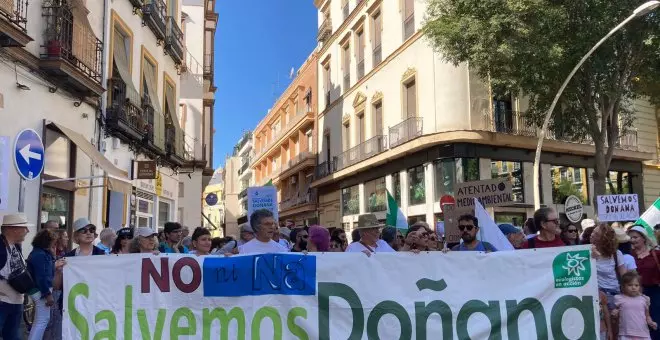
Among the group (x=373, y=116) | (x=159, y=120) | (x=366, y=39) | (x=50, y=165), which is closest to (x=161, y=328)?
(x=50, y=165)

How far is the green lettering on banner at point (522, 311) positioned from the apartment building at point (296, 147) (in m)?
32.4

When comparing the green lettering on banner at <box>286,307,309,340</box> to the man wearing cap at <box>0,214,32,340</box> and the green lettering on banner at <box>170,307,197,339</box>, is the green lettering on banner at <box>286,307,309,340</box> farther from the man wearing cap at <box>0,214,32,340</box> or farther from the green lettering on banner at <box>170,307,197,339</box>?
the man wearing cap at <box>0,214,32,340</box>

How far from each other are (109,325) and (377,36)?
25989 millimetres

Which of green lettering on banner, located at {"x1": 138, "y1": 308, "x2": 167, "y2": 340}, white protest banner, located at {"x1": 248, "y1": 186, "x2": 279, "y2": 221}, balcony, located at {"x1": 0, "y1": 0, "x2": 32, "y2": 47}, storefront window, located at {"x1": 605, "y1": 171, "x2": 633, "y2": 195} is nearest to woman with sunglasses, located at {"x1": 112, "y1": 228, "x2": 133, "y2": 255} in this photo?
green lettering on banner, located at {"x1": 138, "y1": 308, "x2": 167, "y2": 340}

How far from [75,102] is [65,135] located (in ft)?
2.98

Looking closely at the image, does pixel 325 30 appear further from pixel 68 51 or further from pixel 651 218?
pixel 651 218

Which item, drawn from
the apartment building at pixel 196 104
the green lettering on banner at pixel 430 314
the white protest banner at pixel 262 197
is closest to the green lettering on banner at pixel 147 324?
the green lettering on banner at pixel 430 314

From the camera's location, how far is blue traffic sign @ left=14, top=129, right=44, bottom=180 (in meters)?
7.44

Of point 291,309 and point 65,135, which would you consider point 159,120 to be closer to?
point 65,135

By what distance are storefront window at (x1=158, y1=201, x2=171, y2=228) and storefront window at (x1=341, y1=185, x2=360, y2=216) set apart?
1098 cm

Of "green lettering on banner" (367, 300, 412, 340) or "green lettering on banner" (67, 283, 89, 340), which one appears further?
"green lettering on banner" (67, 283, 89, 340)

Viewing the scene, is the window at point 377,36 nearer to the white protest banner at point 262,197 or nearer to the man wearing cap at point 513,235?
the white protest banner at point 262,197

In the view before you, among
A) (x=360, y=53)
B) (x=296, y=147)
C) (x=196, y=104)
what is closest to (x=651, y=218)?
(x=196, y=104)

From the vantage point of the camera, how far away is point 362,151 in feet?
98.0
